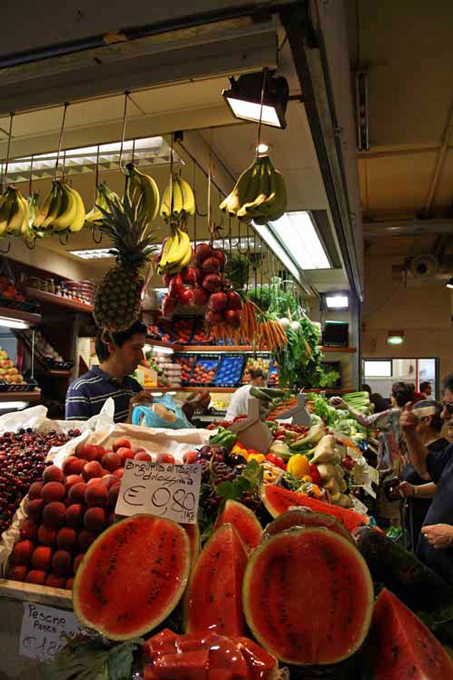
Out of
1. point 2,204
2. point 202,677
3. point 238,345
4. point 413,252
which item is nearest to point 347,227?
point 2,204

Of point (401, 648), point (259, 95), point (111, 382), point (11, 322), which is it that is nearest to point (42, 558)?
point (401, 648)

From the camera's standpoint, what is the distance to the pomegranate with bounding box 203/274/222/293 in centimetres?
349

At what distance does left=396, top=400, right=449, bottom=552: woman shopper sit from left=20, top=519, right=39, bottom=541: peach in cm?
332

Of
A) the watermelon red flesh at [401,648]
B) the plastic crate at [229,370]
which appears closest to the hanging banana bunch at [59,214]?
the watermelon red flesh at [401,648]

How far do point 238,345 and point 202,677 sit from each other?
7.30m

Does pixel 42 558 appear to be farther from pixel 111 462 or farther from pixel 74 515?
pixel 111 462

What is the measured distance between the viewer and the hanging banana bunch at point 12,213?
3297 mm

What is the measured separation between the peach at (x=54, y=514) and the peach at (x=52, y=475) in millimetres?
115

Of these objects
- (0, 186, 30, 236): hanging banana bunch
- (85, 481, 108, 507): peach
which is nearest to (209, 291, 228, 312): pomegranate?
(0, 186, 30, 236): hanging banana bunch

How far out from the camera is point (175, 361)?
866 centimetres

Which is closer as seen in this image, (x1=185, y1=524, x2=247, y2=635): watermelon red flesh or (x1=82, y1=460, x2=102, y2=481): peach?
(x1=185, y1=524, x2=247, y2=635): watermelon red flesh

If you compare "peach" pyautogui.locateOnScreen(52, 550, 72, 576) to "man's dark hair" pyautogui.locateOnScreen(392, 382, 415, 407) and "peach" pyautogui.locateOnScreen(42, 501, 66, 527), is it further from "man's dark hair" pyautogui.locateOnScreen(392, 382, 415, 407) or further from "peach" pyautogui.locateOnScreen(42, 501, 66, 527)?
"man's dark hair" pyautogui.locateOnScreen(392, 382, 415, 407)

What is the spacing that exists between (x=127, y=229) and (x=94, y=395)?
1.10 meters

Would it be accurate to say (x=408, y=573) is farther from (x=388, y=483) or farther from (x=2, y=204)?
(x=388, y=483)
